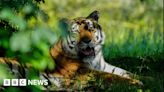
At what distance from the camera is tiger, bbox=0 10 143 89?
15.2 ft

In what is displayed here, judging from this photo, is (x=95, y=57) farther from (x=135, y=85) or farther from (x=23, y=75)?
(x=23, y=75)

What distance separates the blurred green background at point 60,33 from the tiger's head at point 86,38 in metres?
0.26

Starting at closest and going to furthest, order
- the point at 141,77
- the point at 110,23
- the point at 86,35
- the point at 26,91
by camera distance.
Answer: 1. the point at 26,91
2. the point at 86,35
3. the point at 141,77
4. the point at 110,23

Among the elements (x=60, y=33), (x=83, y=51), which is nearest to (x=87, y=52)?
(x=83, y=51)

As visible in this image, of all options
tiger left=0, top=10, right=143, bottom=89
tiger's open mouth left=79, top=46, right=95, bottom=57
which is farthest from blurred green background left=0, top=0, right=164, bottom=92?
tiger's open mouth left=79, top=46, right=95, bottom=57

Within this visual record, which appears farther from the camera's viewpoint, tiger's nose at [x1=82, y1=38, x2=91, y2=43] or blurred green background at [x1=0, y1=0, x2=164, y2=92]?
tiger's nose at [x1=82, y1=38, x2=91, y2=43]

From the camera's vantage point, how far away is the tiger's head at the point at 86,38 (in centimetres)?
464

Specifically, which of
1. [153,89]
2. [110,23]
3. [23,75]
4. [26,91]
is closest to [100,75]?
[153,89]

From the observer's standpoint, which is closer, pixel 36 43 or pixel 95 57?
pixel 36 43

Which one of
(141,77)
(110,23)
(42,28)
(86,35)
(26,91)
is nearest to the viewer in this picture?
(42,28)

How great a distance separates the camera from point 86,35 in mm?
4656

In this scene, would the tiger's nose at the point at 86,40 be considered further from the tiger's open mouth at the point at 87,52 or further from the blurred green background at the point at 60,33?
the blurred green background at the point at 60,33

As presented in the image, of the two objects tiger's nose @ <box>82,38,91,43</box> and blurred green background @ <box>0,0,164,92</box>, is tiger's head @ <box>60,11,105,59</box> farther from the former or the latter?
blurred green background @ <box>0,0,164,92</box>

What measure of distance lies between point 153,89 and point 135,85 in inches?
5.3
